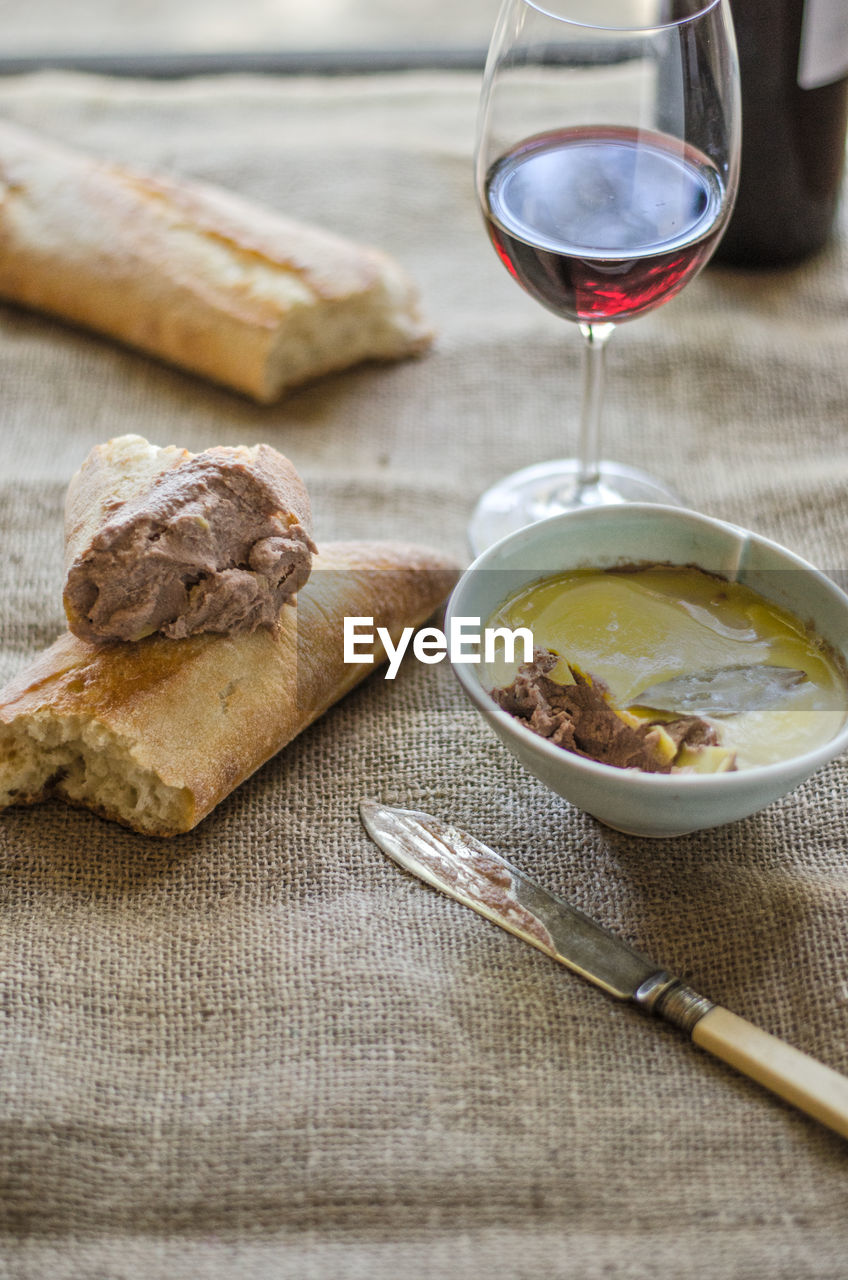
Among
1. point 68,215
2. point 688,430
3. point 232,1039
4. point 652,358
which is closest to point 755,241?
point 652,358

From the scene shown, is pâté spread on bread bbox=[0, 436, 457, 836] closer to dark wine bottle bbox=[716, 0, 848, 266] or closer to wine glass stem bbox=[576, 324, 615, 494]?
wine glass stem bbox=[576, 324, 615, 494]

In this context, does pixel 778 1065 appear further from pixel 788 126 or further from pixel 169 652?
pixel 788 126

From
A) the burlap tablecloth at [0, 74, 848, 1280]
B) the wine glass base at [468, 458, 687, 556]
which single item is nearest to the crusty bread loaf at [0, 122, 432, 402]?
the burlap tablecloth at [0, 74, 848, 1280]

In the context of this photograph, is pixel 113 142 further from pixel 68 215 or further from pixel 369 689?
pixel 369 689

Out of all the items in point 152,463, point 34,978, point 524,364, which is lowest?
point 34,978

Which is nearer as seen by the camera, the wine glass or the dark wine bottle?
the wine glass

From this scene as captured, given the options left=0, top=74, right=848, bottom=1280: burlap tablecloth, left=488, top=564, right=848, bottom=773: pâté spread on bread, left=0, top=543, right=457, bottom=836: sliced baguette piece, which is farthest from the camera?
left=0, top=543, right=457, bottom=836: sliced baguette piece

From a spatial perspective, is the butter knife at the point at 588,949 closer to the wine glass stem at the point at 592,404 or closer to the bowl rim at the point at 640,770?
the bowl rim at the point at 640,770
